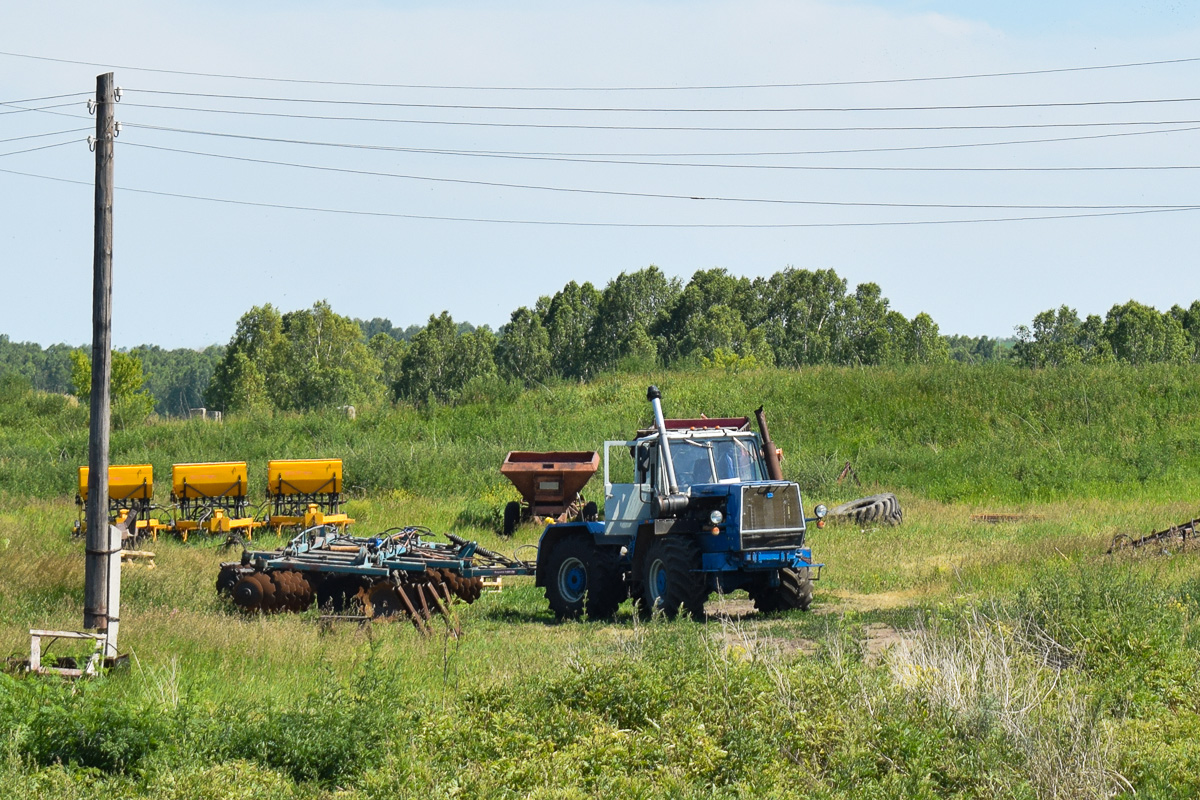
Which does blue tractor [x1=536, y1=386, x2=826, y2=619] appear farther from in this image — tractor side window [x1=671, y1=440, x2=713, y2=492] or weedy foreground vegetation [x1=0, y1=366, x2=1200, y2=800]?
weedy foreground vegetation [x1=0, y1=366, x2=1200, y2=800]

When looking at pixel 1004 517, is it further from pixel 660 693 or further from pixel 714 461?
pixel 660 693

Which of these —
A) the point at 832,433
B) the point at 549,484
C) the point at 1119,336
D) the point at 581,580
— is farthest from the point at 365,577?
the point at 1119,336

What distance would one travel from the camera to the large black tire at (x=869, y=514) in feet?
76.8

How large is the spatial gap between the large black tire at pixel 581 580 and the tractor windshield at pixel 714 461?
59.0 inches

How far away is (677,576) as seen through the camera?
13.1m

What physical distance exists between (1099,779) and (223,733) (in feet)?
18.9

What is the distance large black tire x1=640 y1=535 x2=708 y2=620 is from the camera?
13000 millimetres

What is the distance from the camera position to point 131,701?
27.4 ft

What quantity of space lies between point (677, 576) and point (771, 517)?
4.32ft

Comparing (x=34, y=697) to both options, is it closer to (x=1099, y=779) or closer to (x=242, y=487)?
(x=1099, y=779)

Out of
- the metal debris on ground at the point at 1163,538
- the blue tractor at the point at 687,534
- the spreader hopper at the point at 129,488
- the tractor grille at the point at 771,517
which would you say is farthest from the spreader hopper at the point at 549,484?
the tractor grille at the point at 771,517

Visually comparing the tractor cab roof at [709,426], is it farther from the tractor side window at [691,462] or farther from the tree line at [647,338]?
the tree line at [647,338]

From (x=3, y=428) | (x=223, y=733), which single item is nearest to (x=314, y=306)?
(x=3, y=428)

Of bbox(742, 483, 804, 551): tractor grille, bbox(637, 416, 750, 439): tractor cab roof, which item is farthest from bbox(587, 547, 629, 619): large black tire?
bbox(742, 483, 804, 551): tractor grille
